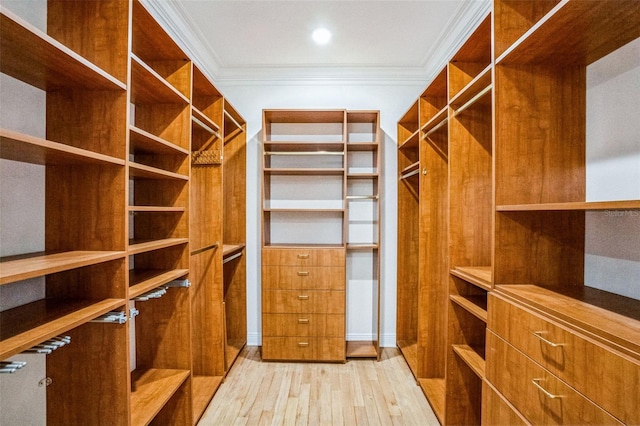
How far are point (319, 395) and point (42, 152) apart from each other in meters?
2.20

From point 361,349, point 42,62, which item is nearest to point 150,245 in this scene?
point 42,62

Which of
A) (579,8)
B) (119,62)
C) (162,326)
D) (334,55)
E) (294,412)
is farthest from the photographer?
(334,55)

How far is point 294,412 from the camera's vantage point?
2160 millimetres

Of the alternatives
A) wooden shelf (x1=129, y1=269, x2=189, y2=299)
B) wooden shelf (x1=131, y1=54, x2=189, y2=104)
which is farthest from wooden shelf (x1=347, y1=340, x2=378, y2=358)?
wooden shelf (x1=131, y1=54, x2=189, y2=104)

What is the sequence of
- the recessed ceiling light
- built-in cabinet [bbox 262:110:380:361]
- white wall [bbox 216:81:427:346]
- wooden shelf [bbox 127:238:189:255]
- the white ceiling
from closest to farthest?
wooden shelf [bbox 127:238:189:255] < the white ceiling < the recessed ceiling light < built-in cabinet [bbox 262:110:380:361] < white wall [bbox 216:81:427:346]

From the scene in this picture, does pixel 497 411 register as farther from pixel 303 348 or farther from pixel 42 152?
pixel 42 152

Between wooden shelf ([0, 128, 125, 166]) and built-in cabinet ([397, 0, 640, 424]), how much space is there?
61.6 inches

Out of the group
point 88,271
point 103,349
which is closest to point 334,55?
point 88,271

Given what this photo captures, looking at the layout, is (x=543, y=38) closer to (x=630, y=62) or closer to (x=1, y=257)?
(x=630, y=62)

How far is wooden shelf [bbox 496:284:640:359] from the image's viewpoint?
886mm

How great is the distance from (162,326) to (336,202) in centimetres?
189

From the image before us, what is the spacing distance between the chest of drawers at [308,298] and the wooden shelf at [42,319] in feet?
5.25

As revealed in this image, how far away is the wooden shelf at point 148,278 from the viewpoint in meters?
1.46

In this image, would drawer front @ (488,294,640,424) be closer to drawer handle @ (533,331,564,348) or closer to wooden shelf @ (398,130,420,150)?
drawer handle @ (533,331,564,348)
